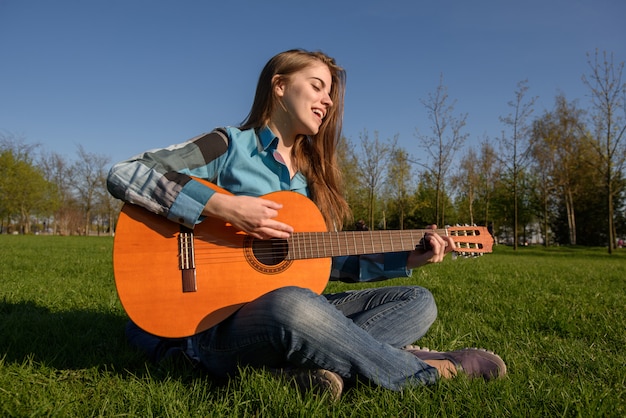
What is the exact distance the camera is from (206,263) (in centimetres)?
236

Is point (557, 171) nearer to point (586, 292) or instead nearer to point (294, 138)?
point (586, 292)

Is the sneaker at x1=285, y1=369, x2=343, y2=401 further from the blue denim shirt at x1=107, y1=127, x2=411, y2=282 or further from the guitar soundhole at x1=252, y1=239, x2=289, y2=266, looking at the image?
the blue denim shirt at x1=107, y1=127, x2=411, y2=282

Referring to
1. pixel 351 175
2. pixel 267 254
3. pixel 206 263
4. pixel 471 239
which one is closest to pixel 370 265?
pixel 471 239

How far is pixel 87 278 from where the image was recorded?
649cm

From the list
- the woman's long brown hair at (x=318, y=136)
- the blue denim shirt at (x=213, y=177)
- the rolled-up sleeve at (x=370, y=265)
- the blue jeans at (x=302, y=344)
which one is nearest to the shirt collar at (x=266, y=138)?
the blue denim shirt at (x=213, y=177)

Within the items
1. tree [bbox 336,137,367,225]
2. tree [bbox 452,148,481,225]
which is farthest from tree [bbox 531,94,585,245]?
tree [bbox 336,137,367,225]

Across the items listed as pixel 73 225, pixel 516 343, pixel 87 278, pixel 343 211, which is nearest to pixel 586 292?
pixel 516 343

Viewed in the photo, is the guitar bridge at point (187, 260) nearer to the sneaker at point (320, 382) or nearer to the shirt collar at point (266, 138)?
the sneaker at point (320, 382)

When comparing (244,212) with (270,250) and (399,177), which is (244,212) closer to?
(270,250)

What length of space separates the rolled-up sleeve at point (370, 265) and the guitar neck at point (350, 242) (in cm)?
16

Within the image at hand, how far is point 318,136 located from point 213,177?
110 centimetres

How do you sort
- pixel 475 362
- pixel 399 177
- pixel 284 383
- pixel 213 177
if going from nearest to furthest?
pixel 284 383
pixel 475 362
pixel 213 177
pixel 399 177

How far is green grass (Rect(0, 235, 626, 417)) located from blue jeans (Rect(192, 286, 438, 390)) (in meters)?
0.09

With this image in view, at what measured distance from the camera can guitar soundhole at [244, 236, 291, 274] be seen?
2494 millimetres
